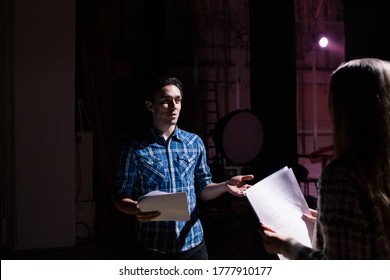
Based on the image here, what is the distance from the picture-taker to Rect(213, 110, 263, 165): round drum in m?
3.27

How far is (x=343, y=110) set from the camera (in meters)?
0.86

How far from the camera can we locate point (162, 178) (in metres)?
1.55

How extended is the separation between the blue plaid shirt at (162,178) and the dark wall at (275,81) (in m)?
2.16

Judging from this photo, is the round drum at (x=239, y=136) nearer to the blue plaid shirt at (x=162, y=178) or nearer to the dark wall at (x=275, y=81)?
the dark wall at (x=275, y=81)

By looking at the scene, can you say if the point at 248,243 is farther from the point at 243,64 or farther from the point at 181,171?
the point at 243,64

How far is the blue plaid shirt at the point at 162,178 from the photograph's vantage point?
153cm

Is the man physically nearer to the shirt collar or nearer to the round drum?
the shirt collar

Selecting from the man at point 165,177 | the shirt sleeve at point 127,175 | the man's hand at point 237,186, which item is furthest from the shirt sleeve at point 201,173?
the shirt sleeve at point 127,175

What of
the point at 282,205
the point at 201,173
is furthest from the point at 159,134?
the point at 282,205

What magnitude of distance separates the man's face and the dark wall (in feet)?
7.17

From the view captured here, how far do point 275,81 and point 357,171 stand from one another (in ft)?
10.1

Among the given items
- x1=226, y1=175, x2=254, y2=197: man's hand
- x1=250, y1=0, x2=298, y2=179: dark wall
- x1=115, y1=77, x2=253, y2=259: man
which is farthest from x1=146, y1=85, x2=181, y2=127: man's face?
x1=250, y1=0, x2=298, y2=179: dark wall

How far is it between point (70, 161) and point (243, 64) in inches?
193

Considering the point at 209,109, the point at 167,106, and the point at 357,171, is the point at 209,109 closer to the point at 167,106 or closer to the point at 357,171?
the point at 167,106
